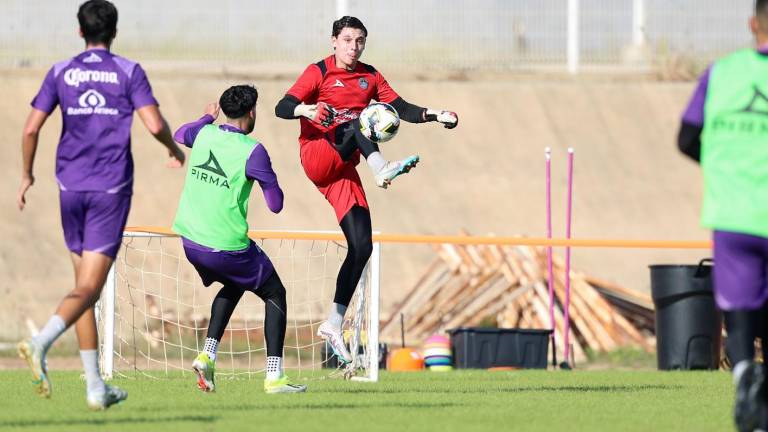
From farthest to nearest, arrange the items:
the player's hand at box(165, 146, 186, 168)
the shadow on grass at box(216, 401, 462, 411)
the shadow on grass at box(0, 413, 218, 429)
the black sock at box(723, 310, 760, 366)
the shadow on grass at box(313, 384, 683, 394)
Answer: the shadow on grass at box(313, 384, 683, 394)
the shadow on grass at box(216, 401, 462, 411)
the player's hand at box(165, 146, 186, 168)
the shadow on grass at box(0, 413, 218, 429)
the black sock at box(723, 310, 760, 366)

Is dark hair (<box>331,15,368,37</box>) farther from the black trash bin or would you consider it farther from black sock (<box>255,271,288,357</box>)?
the black trash bin

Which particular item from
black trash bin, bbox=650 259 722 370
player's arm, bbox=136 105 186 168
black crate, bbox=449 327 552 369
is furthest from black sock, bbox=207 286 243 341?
black trash bin, bbox=650 259 722 370

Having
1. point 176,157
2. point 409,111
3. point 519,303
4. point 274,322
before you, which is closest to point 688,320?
point 519,303

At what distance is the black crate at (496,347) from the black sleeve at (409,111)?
546cm

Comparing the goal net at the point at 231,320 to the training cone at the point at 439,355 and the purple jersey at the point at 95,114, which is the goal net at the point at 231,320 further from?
the purple jersey at the point at 95,114

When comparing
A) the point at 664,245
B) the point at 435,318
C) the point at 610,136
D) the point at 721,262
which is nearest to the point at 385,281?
the point at 435,318

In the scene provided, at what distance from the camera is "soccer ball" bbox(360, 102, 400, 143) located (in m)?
10.3

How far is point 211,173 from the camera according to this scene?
9.61m

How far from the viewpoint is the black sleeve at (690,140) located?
21.6ft

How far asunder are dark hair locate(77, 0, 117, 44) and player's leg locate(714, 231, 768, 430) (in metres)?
3.42

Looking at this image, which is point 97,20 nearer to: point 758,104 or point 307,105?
point 307,105

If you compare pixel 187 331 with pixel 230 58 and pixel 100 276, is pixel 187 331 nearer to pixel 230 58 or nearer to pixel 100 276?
pixel 230 58

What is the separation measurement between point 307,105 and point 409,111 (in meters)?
1.20

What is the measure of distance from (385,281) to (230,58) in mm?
7069
